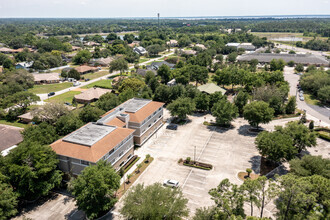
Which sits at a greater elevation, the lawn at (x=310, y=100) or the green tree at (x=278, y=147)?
the green tree at (x=278, y=147)

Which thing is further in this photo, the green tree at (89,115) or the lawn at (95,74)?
the lawn at (95,74)

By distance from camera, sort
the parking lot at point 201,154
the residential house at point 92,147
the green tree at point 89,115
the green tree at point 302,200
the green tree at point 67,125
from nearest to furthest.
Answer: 1. the green tree at point 302,200
2. the residential house at point 92,147
3. the parking lot at point 201,154
4. the green tree at point 67,125
5. the green tree at point 89,115

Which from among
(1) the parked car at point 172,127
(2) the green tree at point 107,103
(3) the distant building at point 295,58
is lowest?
(1) the parked car at point 172,127

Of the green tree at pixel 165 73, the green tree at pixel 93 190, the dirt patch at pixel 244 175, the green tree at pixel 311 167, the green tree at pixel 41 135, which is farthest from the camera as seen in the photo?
the green tree at pixel 165 73

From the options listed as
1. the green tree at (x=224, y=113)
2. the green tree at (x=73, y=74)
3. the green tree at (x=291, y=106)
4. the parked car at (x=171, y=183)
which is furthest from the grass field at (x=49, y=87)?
the green tree at (x=291, y=106)

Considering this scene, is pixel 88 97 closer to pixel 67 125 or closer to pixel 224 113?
pixel 67 125

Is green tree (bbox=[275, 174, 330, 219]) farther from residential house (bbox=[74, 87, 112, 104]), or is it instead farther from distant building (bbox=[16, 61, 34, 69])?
distant building (bbox=[16, 61, 34, 69])

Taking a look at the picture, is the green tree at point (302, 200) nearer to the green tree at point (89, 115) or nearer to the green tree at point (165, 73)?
the green tree at point (89, 115)
